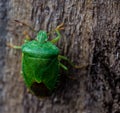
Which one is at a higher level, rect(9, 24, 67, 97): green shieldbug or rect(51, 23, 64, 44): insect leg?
rect(51, 23, 64, 44): insect leg

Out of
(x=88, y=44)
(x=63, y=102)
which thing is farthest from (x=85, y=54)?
(x=63, y=102)

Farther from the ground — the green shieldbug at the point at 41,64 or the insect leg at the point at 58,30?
the insect leg at the point at 58,30

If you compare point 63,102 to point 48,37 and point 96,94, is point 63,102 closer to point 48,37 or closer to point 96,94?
point 96,94

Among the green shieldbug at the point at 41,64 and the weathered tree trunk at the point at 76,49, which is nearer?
the weathered tree trunk at the point at 76,49

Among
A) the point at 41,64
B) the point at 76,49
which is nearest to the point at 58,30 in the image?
the point at 76,49

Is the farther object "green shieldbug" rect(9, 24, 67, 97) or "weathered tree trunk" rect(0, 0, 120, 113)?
"green shieldbug" rect(9, 24, 67, 97)
